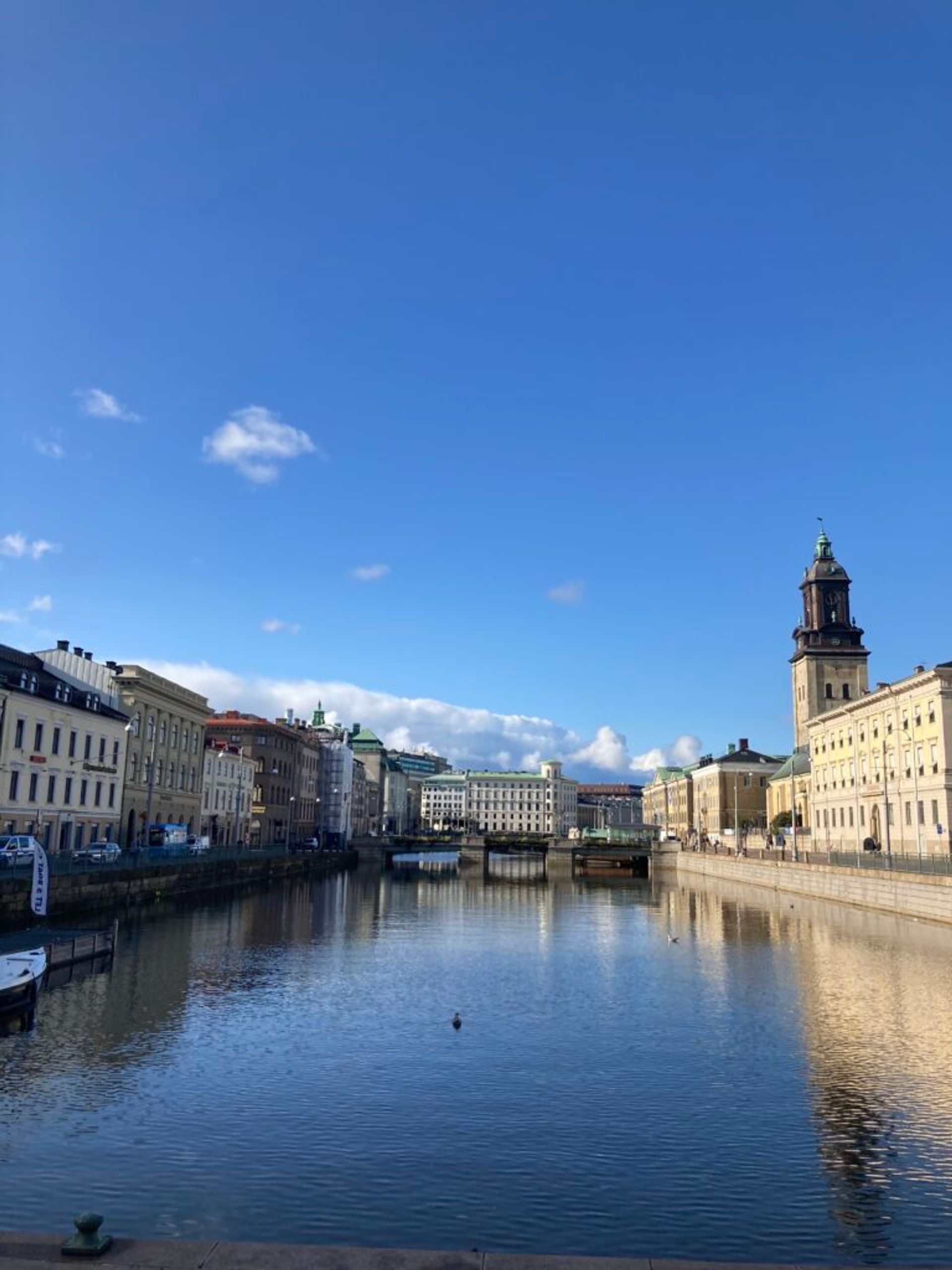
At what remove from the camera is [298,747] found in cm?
14988

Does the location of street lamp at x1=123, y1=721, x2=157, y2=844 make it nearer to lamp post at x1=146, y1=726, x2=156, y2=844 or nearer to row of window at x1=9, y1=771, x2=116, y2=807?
lamp post at x1=146, y1=726, x2=156, y2=844

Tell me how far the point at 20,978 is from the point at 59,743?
1734 inches

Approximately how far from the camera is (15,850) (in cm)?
5206

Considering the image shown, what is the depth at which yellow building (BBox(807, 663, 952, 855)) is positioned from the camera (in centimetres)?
7369

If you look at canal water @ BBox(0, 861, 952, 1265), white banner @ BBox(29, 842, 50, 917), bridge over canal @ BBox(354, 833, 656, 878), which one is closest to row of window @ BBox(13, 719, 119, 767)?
white banner @ BBox(29, 842, 50, 917)

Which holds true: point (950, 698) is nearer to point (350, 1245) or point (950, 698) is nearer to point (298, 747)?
point (350, 1245)

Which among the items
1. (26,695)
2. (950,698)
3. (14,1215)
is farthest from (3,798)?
(950,698)

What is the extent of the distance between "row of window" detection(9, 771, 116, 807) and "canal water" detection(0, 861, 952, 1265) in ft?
95.6

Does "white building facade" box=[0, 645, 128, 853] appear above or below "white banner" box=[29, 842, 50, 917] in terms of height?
above

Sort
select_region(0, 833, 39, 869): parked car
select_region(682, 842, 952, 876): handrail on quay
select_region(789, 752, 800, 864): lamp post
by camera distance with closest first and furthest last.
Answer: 1. select_region(0, 833, 39, 869): parked car
2. select_region(682, 842, 952, 876): handrail on quay
3. select_region(789, 752, 800, 864): lamp post

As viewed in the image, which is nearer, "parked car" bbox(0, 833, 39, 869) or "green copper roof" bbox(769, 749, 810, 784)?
"parked car" bbox(0, 833, 39, 869)

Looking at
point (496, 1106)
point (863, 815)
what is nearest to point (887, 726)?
point (863, 815)

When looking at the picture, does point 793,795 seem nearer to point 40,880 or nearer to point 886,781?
point 886,781

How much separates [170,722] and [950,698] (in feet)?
221
